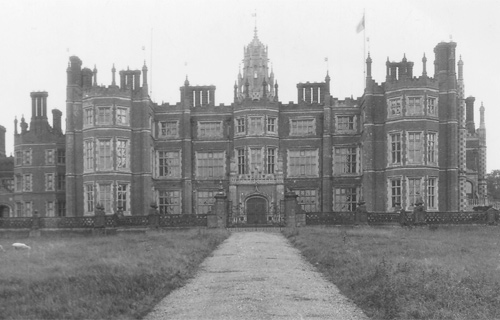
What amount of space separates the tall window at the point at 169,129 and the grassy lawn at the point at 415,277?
30.8 meters

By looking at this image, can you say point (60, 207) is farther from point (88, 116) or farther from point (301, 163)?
point (301, 163)

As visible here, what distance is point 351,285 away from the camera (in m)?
15.0

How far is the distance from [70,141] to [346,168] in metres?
21.7

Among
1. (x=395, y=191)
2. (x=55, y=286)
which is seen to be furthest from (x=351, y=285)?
(x=395, y=191)

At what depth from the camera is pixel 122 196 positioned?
49312 millimetres

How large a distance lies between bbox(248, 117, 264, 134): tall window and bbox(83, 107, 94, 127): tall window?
11989 mm

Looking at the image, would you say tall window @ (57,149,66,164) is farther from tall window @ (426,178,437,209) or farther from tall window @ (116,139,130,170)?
tall window @ (426,178,437,209)

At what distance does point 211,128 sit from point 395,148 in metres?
15.0

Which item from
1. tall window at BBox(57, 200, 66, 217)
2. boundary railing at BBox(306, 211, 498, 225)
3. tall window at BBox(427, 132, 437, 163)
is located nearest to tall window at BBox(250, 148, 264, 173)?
tall window at BBox(427, 132, 437, 163)

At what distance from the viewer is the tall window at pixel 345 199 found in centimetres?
5175

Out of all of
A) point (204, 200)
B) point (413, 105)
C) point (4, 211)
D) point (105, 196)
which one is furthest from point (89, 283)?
point (4, 211)

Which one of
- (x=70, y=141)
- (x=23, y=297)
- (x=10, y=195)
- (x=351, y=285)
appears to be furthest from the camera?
(x=10, y=195)

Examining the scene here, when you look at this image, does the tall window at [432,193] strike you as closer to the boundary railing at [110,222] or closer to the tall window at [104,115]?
the boundary railing at [110,222]

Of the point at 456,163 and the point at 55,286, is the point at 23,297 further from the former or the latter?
the point at 456,163
